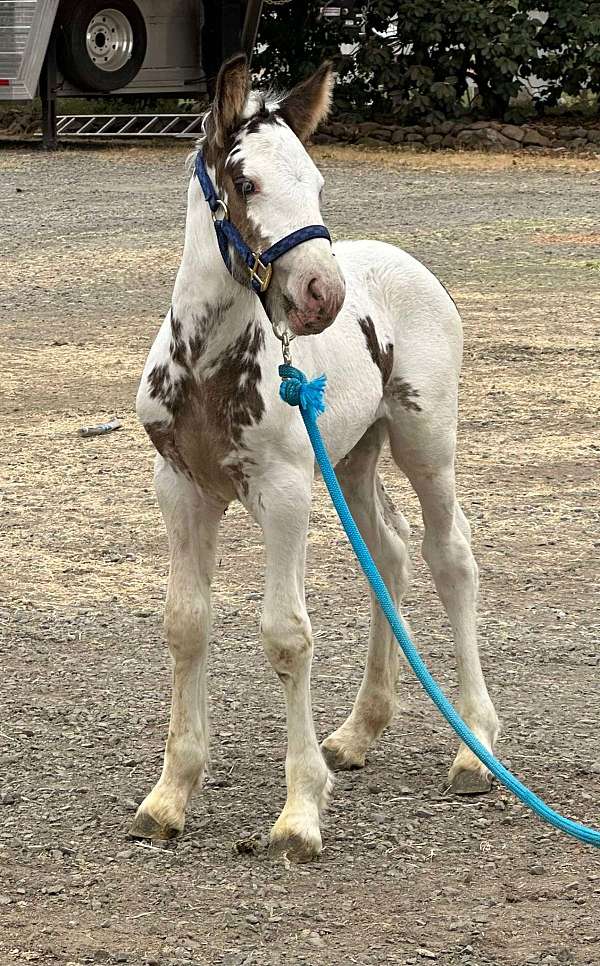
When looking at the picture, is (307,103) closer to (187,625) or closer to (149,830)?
(187,625)

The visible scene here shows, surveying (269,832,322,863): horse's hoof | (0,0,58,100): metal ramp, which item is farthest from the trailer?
(269,832,322,863): horse's hoof

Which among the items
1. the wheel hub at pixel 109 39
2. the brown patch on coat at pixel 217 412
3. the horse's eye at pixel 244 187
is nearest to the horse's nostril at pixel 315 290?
the horse's eye at pixel 244 187

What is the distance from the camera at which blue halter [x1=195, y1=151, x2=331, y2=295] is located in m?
3.35

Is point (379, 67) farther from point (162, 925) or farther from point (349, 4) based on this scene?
point (162, 925)

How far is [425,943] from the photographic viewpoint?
3391mm

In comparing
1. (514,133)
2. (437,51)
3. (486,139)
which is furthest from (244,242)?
(437,51)

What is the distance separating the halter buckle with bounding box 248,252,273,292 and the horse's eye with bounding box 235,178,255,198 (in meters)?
0.14

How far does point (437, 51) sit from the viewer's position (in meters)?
21.0

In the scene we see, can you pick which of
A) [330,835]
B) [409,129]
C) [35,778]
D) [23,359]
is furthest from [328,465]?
[409,129]

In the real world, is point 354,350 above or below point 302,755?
above

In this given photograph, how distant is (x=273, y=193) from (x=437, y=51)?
60.8 feet

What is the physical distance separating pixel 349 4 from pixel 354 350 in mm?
17899

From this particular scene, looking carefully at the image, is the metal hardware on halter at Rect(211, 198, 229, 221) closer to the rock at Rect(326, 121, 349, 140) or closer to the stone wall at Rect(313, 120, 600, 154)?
the stone wall at Rect(313, 120, 600, 154)

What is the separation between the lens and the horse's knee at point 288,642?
3.73 meters
